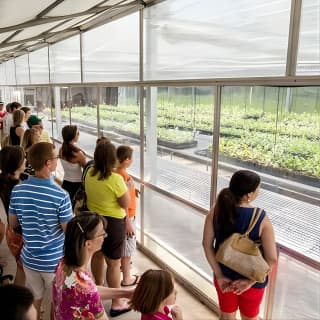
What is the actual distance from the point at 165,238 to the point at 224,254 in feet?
6.04

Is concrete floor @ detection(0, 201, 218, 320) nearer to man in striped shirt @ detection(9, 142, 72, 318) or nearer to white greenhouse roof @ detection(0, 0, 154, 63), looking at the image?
man in striped shirt @ detection(9, 142, 72, 318)

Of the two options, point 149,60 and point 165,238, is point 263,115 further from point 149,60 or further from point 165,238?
point 165,238

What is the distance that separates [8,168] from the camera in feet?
7.29

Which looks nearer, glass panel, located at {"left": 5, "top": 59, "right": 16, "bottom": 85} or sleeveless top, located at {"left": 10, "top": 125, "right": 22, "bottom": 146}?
sleeveless top, located at {"left": 10, "top": 125, "right": 22, "bottom": 146}

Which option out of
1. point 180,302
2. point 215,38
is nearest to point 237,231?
point 180,302

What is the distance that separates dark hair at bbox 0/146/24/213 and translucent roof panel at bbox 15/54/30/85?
6883 mm

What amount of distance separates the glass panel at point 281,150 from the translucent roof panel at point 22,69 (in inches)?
290

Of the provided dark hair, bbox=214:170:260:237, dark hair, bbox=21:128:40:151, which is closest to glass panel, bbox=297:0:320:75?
dark hair, bbox=214:170:260:237

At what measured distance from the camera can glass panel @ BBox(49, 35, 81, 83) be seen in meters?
5.17

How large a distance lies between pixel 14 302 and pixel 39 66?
24.0 ft

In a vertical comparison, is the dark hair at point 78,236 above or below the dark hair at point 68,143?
below

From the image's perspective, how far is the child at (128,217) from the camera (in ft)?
8.73

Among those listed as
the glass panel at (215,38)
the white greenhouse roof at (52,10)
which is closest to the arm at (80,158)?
the glass panel at (215,38)

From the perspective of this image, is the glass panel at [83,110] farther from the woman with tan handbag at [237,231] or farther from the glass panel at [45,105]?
the woman with tan handbag at [237,231]
